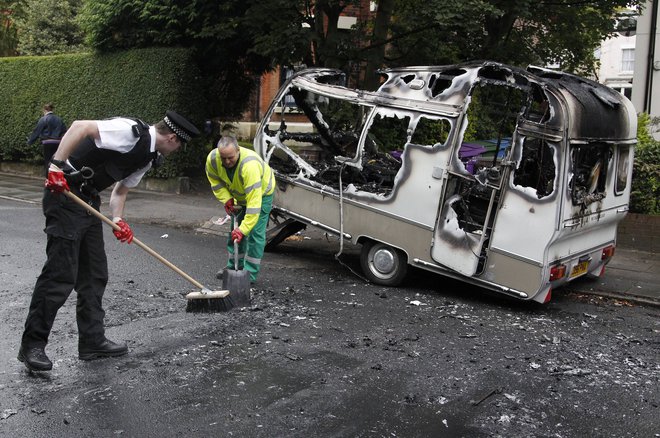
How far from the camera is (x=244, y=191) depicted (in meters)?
7.02

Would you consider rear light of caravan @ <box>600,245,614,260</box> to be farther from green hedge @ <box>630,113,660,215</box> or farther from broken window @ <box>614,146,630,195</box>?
green hedge @ <box>630,113,660,215</box>

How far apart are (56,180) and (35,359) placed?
3.94 feet

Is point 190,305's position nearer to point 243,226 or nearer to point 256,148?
point 243,226

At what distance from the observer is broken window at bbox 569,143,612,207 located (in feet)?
22.4

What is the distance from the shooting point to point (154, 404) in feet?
14.0

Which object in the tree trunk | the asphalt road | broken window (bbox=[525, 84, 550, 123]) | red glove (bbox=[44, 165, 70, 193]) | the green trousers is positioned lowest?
the asphalt road

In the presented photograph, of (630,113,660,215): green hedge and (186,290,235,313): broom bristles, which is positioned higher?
(630,113,660,215): green hedge

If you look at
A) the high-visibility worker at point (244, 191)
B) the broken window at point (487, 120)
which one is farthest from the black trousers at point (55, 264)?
the broken window at point (487, 120)

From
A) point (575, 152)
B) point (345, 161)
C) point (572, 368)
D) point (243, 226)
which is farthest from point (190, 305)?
point (575, 152)

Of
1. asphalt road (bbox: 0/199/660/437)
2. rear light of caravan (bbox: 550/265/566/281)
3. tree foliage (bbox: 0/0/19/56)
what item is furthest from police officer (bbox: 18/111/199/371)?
tree foliage (bbox: 0/0/19/56)

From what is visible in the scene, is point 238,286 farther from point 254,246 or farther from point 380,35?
point 380,35

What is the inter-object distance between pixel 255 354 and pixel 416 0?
8119 mm

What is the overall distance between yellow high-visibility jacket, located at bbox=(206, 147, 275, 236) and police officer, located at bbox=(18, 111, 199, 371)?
1.68 meters

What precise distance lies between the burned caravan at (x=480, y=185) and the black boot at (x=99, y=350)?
10.8 ft
